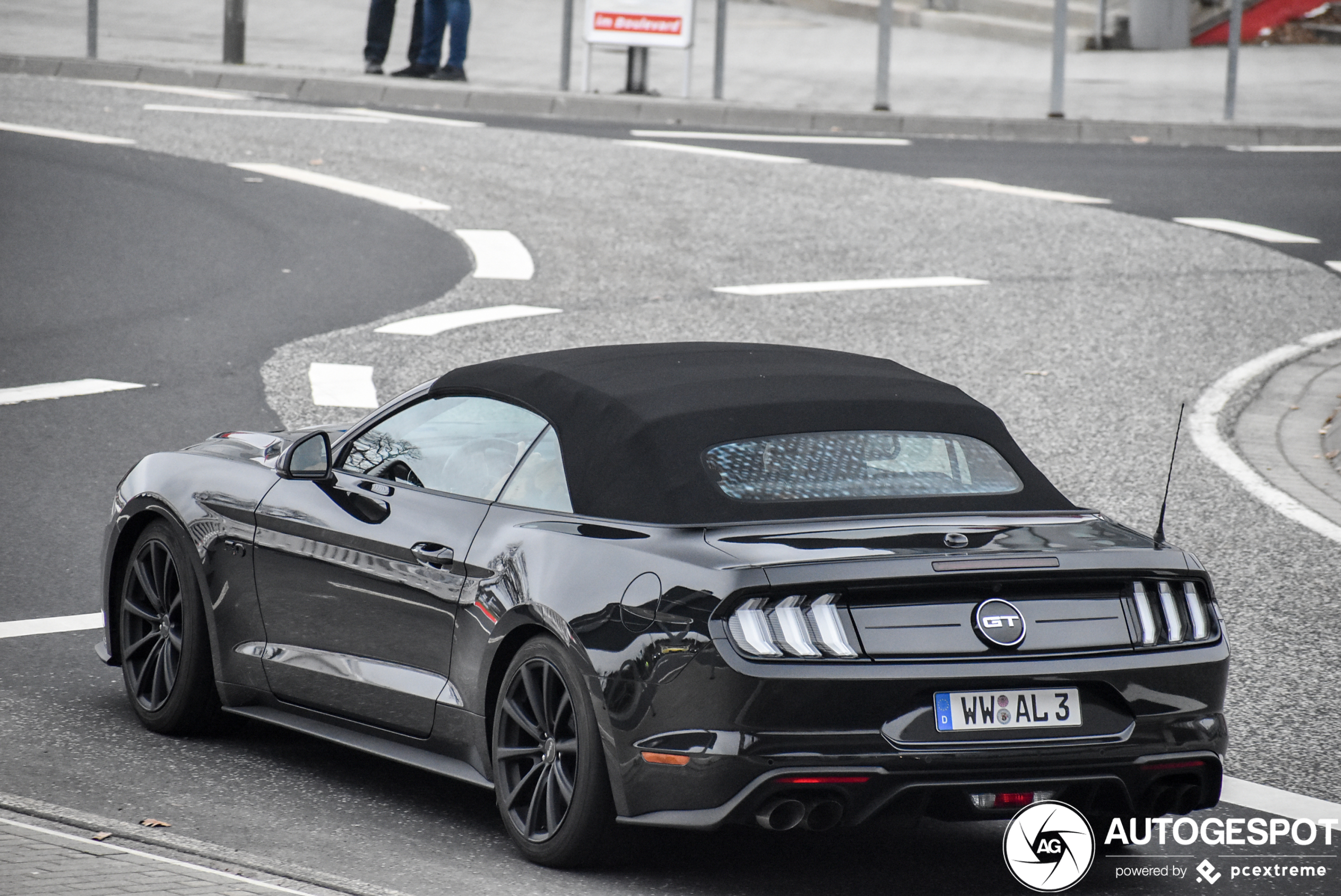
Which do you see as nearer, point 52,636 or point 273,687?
point 273,687

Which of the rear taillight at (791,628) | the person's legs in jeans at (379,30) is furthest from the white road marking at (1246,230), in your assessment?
the rear taillight at (791,628)

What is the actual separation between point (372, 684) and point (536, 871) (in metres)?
0.91

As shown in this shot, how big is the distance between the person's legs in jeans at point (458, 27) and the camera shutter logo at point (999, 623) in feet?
63.5

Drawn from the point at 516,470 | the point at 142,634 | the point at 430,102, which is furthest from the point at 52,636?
the point at 430,102

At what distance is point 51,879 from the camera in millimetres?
4605

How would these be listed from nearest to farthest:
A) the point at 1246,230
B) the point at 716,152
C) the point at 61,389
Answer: the point at 61,389 → the point at 1246,230 → the point at 716,152

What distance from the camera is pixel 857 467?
17.3 feet

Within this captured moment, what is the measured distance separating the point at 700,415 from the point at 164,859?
1698mm

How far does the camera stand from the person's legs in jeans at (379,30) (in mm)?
23875

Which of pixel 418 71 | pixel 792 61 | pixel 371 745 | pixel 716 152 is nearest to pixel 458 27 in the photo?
pixel 418 71

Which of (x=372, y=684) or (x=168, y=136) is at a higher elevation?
(x=168, y=136)

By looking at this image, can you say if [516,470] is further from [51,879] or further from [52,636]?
[52,636]

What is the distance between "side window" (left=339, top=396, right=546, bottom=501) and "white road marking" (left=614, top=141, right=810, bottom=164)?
43.3ft

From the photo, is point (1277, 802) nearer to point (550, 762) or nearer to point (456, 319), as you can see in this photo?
point (550, 762)
